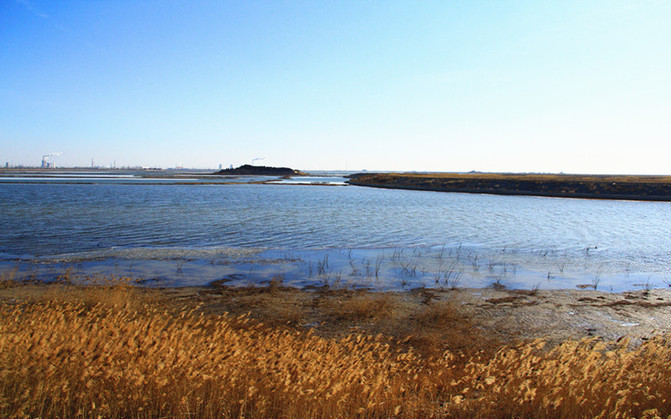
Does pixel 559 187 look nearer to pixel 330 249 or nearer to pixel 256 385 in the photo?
pixel 330 249

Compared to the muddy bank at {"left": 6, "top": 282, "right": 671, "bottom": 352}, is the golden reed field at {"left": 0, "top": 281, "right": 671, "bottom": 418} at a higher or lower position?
higher

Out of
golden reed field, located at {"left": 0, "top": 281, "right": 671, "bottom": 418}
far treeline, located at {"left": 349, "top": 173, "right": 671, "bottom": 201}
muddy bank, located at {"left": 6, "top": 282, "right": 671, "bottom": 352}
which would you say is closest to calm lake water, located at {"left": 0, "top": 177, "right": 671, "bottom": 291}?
muddy bank, located at {"left": 6, "top": 282, "right": 671, "bottom": 352}

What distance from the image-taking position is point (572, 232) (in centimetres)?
2911

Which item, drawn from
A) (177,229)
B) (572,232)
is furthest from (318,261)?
(572,232)

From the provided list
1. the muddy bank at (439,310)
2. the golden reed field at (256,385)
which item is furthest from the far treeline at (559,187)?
the golden reed field at (256,385)

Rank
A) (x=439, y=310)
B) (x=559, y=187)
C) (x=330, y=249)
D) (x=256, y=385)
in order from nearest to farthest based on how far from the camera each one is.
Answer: (x=256, y=385)
(x=439, y=310)
(x=330, y=249)
(x=559, y=187)

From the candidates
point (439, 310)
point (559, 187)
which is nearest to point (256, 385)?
point (439, 310)

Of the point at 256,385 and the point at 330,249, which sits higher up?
the point at 256,385

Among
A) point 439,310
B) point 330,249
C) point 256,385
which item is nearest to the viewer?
point 256,385

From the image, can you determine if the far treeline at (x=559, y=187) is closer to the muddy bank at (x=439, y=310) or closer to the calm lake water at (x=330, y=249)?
the calm lake water at (x=330, y=249)

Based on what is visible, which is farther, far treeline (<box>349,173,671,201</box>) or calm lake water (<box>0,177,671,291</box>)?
far treeline (<box>349,173,671,201</box>)

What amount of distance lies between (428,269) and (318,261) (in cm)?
455

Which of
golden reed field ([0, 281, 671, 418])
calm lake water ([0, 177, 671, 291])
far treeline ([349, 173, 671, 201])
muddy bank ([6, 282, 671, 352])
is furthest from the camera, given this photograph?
far treeline ([349, 173, 671, 201])

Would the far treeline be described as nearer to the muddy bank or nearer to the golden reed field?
the muddy bank
